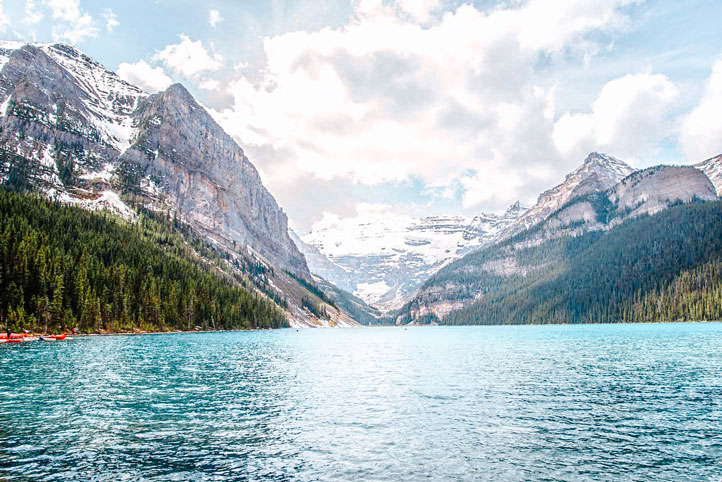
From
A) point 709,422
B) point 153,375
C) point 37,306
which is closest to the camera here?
point 709,422

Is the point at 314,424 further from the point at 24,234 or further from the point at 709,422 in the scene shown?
the point at 24,234

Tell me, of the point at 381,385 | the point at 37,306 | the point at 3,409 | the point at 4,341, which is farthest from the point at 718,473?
the point at 37,306

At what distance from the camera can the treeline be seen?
10588 centimetres

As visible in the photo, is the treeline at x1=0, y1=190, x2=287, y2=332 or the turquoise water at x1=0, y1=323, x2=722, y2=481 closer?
the turquoise water at x1=0, y1=323, x2=722, y2=481

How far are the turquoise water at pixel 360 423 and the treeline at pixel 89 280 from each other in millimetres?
53013

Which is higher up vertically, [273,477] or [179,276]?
[179,276]

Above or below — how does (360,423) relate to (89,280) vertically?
below

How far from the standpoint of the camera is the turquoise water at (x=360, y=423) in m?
22.8

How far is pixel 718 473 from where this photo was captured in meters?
21.8

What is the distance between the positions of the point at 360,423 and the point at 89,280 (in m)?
118

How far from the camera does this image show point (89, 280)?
127m

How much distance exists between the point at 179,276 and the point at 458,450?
168m

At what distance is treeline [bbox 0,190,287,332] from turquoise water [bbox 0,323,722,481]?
53.0m

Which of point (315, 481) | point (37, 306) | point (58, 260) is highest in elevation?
point (58, 260)
